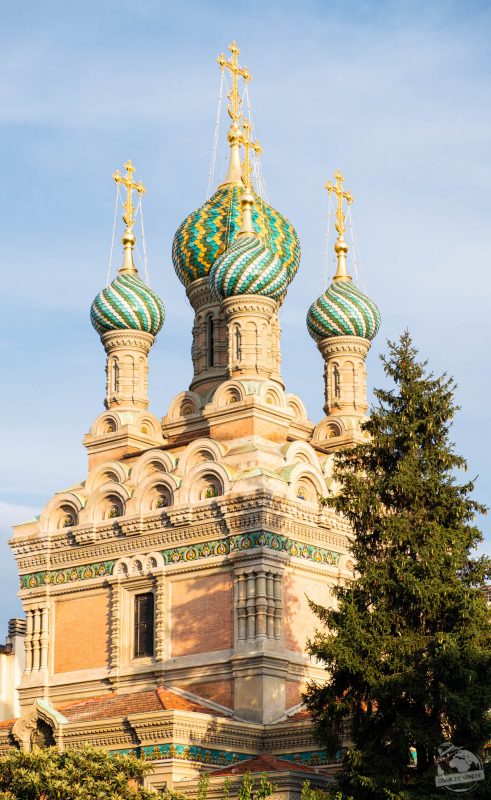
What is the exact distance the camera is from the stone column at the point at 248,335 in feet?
72.8

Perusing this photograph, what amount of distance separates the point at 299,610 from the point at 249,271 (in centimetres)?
519

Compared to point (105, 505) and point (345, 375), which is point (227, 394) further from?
point (345, 375)

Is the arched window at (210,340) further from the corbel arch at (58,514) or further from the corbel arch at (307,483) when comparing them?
the corbel arch at (307,483)

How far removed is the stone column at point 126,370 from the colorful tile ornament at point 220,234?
1.61 m

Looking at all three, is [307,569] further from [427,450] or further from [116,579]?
[427,450]

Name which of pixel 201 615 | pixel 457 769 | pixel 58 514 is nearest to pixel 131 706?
pixel 201 615

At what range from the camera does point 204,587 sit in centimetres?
2072

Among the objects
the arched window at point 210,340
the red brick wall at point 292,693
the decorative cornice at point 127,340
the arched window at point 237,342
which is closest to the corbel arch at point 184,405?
the arched window at point 210,340

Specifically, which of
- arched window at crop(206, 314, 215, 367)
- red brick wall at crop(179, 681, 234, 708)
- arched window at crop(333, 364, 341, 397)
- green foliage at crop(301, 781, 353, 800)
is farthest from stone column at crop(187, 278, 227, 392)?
green foliage at crop(301, 781, 353, 800)

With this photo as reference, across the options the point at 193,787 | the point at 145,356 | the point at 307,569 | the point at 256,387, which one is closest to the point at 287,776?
the point at 193,787

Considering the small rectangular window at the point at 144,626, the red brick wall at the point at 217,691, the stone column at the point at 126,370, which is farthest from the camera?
the stone column at the point at 126,370

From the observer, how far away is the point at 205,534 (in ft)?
68.6

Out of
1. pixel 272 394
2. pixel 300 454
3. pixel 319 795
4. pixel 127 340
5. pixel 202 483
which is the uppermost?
pixel 127 340

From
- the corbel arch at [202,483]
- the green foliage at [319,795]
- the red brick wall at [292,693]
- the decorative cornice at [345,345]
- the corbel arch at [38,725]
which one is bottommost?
the green foliage at [319,795]
